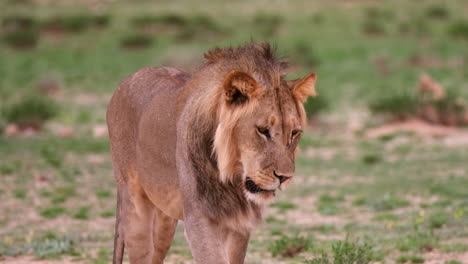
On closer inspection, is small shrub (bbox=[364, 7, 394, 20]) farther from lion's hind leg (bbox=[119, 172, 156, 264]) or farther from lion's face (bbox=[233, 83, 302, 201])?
lion's face (bbox=[233, 83, 302, 201])

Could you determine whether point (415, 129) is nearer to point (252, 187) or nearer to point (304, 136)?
point (304, 136)

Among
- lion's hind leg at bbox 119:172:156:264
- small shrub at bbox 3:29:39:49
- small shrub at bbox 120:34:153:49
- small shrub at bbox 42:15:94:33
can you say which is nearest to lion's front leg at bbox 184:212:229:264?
lion's hind leg at bbox 119:172:156:264

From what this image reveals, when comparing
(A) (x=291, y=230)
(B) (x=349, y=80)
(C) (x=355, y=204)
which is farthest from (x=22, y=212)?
(B) (x=349, y=80)

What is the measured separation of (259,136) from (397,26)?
96.0 ft

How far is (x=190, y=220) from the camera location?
4.98 metres

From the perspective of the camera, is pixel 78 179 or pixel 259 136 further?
pixel 78 179

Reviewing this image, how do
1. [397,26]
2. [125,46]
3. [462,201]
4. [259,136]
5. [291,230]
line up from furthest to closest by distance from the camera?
1. [397,26]
2. [125,46]
3. [462,201]
4. [291,230]
5. [259,136]

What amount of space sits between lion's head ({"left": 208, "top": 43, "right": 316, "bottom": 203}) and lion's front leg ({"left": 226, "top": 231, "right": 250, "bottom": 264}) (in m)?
0.46

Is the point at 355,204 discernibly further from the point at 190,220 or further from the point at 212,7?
the point at 212,7

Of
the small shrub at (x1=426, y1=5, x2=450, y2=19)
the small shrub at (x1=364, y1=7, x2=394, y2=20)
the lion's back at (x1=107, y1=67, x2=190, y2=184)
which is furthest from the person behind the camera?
the small shrub at (x1=364, y1=7, x2=394, y2=20)

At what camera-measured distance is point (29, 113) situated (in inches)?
754

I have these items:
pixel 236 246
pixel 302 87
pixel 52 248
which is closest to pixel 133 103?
pixel 236 246

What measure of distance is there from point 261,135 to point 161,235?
6.21 ft

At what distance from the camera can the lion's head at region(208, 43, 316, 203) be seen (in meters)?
4.59
